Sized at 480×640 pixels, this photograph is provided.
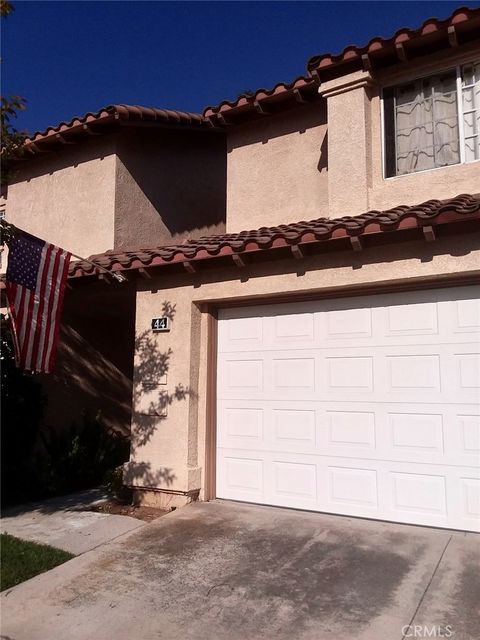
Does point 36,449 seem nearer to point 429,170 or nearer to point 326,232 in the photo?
point 326,232

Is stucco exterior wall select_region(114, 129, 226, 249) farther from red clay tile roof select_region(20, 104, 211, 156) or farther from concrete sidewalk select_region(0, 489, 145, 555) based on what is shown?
concrete sidewalk select_region(0, 489, 145, 555)

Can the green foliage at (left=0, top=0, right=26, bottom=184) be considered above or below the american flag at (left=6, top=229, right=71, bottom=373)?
above

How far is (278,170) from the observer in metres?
8.41

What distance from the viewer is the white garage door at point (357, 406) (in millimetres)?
5438

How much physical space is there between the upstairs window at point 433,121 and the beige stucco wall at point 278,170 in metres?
1.09

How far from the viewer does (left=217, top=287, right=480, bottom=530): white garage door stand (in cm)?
544

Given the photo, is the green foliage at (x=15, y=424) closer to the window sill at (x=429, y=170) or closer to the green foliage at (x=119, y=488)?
the green foliage at (x=119, y=488)

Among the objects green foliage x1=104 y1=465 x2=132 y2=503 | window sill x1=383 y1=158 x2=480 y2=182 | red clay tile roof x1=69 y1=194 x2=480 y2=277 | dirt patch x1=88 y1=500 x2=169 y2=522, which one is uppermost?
window sill x1=383 y1=158 x2=480 y2=182

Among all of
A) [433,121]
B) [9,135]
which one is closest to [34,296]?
[9,135]

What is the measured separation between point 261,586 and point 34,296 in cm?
367

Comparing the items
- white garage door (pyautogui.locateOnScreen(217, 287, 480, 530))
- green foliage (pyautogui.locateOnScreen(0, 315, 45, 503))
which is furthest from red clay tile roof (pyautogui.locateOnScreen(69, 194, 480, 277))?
green foliage (pyautogui.locateOnScreen(0, 315, 45, 503))

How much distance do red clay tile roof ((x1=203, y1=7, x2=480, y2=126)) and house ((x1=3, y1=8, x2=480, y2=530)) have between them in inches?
0.8

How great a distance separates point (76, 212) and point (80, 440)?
4045 mm

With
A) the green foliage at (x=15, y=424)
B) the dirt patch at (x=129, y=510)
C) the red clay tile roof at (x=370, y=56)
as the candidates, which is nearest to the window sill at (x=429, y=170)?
the red clay tile roof at (x=370, y=56)
